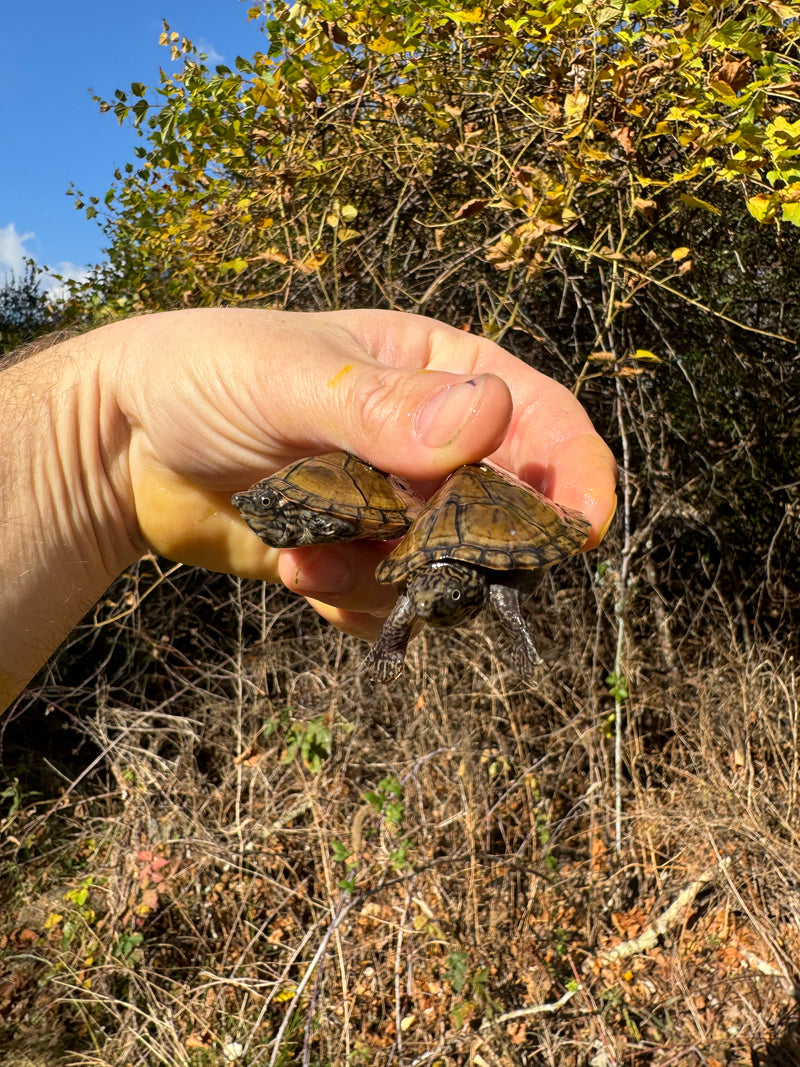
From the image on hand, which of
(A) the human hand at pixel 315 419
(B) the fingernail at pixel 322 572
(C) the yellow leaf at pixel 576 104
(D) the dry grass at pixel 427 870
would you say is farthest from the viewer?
(D) the dry grass at pixel 427 870

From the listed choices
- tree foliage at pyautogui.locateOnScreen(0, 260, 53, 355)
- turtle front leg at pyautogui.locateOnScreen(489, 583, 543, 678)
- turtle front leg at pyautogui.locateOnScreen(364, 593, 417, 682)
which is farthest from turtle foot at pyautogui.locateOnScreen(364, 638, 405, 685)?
tree foliage at pyautogui.locateOnScreen(0, 260, 53, 355)

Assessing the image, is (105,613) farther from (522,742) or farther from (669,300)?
(669,300)

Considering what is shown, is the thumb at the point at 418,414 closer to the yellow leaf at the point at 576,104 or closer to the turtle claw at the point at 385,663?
the turtle claw at the point at 385,663

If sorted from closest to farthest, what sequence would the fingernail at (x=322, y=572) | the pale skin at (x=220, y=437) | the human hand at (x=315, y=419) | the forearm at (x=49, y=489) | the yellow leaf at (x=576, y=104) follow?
the human hand at (x=315, y=419) < the pale skin at (x=220, y=437) < the forearm at (x=49, y=489) < the fingernail at (x=322, y=572) < the yellow leaf at (x=576, y=104)

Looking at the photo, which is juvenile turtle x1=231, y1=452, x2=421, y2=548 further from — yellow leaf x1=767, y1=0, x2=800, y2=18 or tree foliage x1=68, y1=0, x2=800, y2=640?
yellow leaf x1=767, y1=0, x2=800, y2=18

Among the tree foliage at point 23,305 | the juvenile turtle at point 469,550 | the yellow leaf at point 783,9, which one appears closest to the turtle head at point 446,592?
the juvenile turtle at point 469,550

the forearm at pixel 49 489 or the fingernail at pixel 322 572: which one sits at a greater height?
the forearm at pixel 49 489

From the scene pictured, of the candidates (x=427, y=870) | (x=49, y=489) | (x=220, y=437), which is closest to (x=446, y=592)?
(x=220, y=437)
